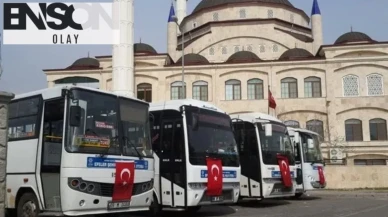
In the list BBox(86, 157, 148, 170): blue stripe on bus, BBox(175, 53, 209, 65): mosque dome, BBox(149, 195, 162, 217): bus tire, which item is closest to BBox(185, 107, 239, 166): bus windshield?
BBox(149, 195, 162, 217): bus tire

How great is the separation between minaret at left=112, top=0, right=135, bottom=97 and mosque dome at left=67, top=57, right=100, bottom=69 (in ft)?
15.1

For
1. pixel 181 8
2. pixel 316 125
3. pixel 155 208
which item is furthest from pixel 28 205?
pixel 181 8

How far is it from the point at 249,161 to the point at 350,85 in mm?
30158

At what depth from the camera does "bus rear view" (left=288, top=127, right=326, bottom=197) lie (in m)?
17.1

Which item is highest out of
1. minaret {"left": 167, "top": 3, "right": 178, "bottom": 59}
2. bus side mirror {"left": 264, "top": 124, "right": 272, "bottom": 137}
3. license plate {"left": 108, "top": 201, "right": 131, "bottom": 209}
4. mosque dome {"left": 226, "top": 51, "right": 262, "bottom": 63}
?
minaret {"left": 167, "top": 3, "right": 178, "bottom": 59}

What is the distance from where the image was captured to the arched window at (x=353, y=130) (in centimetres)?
4003

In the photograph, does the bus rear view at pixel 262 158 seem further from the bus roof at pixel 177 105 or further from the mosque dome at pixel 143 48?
the mosque dome at pixel 143 48

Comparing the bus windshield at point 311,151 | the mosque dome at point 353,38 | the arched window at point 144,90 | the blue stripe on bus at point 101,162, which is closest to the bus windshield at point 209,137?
the blue stripe on bus at point 101,162

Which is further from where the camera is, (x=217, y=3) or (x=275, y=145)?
(x=217, y=3)

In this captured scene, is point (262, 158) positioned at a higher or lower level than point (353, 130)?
lower

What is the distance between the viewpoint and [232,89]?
140ft

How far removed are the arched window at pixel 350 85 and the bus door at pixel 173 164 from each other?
33151 millimetres

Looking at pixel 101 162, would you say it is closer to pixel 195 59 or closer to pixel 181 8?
pixel 195 59

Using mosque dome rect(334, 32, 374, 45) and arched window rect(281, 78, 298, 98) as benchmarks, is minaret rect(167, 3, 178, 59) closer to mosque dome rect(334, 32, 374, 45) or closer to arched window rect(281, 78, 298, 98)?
arched window rect(281, 78, 298, 98)
